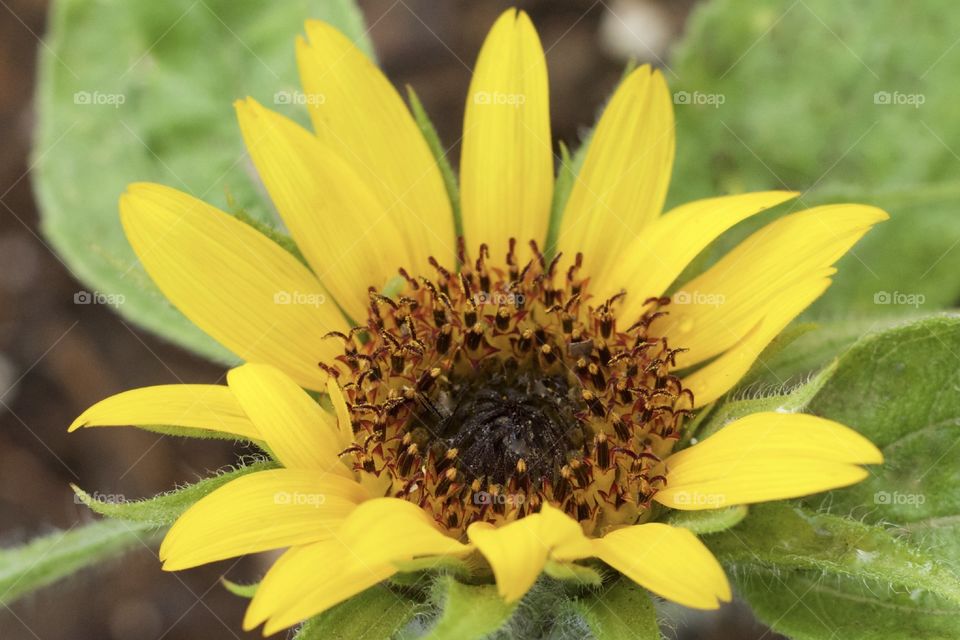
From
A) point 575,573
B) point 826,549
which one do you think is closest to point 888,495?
point 826,549

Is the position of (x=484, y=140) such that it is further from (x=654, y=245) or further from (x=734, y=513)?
(x=734, y=513)

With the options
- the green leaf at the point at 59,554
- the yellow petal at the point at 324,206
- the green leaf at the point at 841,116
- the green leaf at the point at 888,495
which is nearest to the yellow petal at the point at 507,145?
the yellow petal at the point at 324,206

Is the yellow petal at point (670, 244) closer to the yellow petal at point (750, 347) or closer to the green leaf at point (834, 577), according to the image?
the yellow petal at point (750, 347)

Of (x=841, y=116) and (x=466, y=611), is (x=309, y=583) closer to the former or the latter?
(x=466, y=611)

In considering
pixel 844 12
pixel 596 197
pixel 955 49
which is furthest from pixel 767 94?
pixel 596 197

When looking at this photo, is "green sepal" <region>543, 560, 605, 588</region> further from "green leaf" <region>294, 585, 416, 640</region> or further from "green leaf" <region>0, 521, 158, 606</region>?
"green leaf" <region>0, 521, 158, 606</region>

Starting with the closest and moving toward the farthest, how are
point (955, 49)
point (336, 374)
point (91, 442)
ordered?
point (336, 374) < point (955, 49) < point (91, 442)
